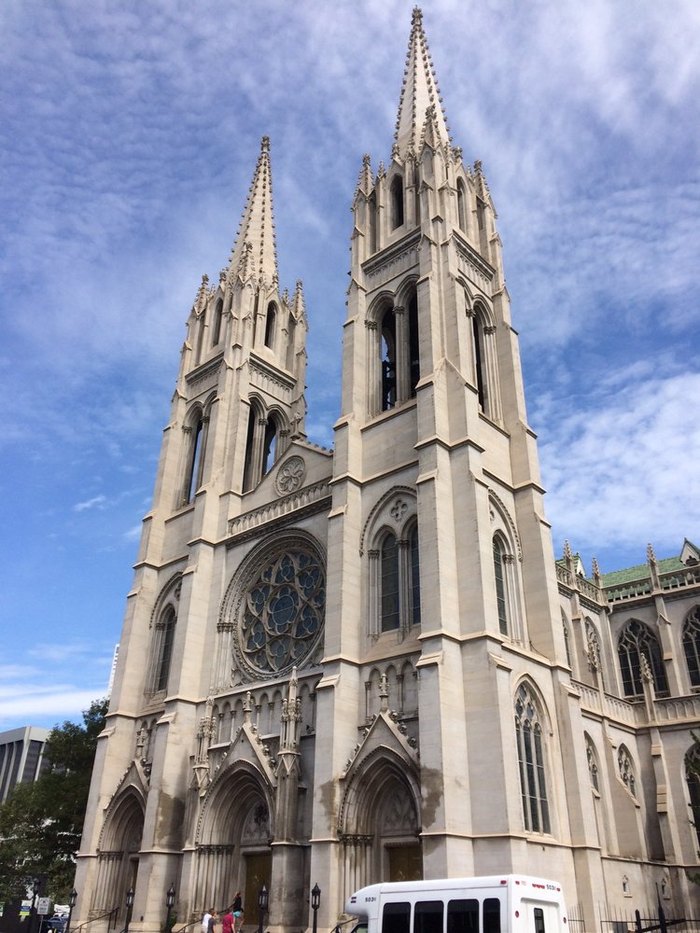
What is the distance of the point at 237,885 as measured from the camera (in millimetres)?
25656

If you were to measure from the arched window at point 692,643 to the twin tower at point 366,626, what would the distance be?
46.0 ft

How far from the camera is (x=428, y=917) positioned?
15.3 metres

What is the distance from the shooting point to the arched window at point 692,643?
36.1m

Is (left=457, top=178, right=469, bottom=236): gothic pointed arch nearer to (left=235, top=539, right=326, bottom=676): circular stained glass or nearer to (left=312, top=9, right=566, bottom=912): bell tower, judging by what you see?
(left=312, top=9, right=566, bottom=912): bell tower

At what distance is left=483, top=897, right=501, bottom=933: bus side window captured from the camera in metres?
14.4

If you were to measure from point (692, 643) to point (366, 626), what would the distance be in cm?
1914

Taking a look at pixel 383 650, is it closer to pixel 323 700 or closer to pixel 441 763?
pixel 323 700

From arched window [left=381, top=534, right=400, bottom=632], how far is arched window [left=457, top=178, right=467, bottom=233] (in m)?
14.6

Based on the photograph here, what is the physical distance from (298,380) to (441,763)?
23953 millimetres

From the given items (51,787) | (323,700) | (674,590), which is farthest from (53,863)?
(674,590)

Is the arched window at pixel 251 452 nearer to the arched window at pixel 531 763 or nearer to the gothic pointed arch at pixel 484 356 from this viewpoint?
the gothic pointed arch at pixel 484 356

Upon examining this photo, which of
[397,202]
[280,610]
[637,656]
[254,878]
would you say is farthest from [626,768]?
[397,202]

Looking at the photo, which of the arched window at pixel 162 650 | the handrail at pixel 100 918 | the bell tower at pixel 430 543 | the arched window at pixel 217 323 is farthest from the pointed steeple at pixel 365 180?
the handrail at pixel 100 918

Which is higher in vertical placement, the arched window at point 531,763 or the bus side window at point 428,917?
the arched window at point 531,763
